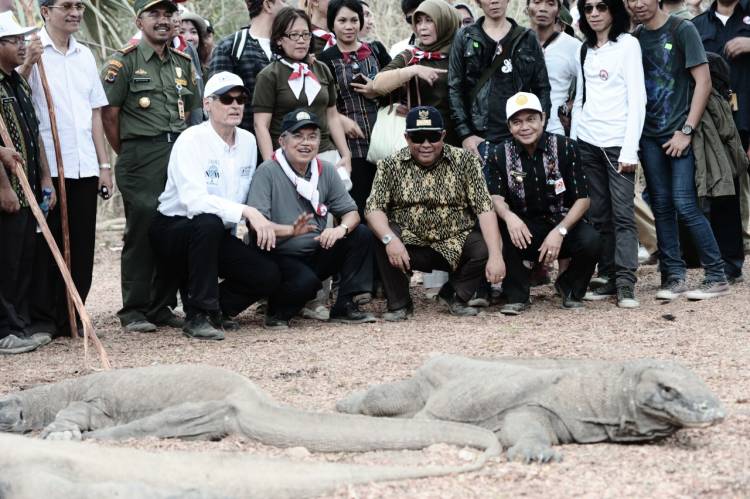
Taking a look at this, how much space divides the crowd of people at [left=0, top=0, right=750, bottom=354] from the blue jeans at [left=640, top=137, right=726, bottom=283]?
0.05 ft

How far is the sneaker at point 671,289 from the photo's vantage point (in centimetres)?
809

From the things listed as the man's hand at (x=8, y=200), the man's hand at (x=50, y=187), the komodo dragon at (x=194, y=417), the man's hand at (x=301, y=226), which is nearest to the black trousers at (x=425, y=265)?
the man's hand at (x=301, y=226)

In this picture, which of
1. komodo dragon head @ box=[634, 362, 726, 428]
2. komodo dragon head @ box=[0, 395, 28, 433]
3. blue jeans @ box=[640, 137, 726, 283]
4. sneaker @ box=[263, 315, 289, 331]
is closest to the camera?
komodo dragon head @ box=[634, 362, 726, 428]

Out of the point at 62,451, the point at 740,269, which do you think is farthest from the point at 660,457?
the point at 740,269

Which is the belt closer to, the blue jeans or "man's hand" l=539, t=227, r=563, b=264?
"man's hand" l=539, t=227, r=563, b=264

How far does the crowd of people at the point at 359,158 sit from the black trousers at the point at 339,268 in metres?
0.02

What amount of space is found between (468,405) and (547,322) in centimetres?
316

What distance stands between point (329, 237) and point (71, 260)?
176 cm

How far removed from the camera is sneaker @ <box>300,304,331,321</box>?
26.0ft

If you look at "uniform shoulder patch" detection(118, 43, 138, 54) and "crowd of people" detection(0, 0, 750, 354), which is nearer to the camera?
"crowd of people" detection(0, 0, 750, 354)

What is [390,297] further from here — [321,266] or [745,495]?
[745,495]

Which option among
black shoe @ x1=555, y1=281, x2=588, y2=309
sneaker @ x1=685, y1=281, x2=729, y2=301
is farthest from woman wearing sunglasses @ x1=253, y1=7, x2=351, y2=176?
sneaker @ x1=685, y1=281, x2=729, y2=301

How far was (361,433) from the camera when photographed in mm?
4242

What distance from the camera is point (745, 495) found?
3637 mm
